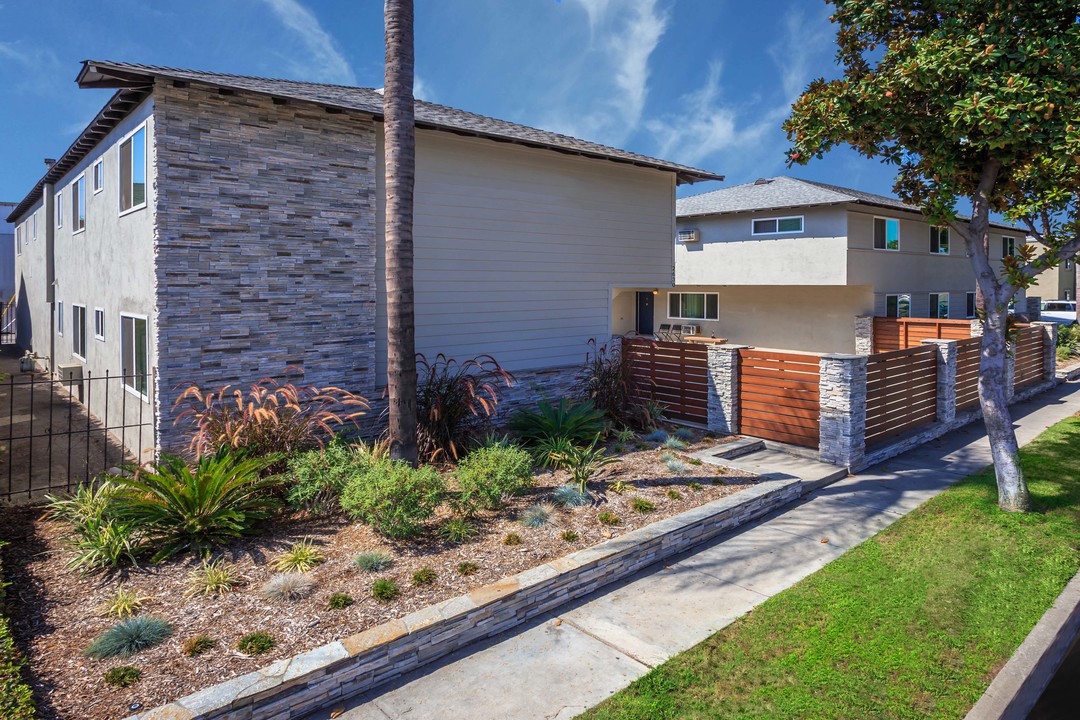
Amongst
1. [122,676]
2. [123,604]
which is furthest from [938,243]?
[122,676]

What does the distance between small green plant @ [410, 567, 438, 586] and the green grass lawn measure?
5.98 feet

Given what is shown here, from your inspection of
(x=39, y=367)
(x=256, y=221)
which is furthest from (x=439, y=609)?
(x=39, y=367)

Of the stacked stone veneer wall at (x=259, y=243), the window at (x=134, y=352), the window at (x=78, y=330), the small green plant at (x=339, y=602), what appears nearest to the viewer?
the small green plant at (x=339, y=602)

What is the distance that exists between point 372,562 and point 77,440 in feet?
27.0

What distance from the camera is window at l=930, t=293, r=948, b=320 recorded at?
77.9ft

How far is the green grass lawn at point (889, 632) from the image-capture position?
4.01m

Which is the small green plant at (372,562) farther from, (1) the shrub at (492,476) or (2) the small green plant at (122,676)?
(2) the small green plant at (122,676)

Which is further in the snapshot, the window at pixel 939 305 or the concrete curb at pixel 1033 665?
the window at pixel 939 305

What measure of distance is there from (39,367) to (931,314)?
30.0m

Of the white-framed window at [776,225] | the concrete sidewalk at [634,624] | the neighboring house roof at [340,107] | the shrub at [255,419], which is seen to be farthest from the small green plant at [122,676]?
the white-framed window at [776,225]

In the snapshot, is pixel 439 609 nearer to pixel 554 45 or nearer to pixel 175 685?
pixel 175 685

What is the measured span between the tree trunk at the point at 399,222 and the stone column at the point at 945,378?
9.87 metres

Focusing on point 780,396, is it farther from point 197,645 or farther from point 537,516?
point 197,645

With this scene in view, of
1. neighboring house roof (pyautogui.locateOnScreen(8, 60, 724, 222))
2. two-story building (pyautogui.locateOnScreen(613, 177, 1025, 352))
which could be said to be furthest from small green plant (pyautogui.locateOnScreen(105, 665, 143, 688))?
two-story building (pyautogui.locateOnScreen(613, 177, 1025, 352))
